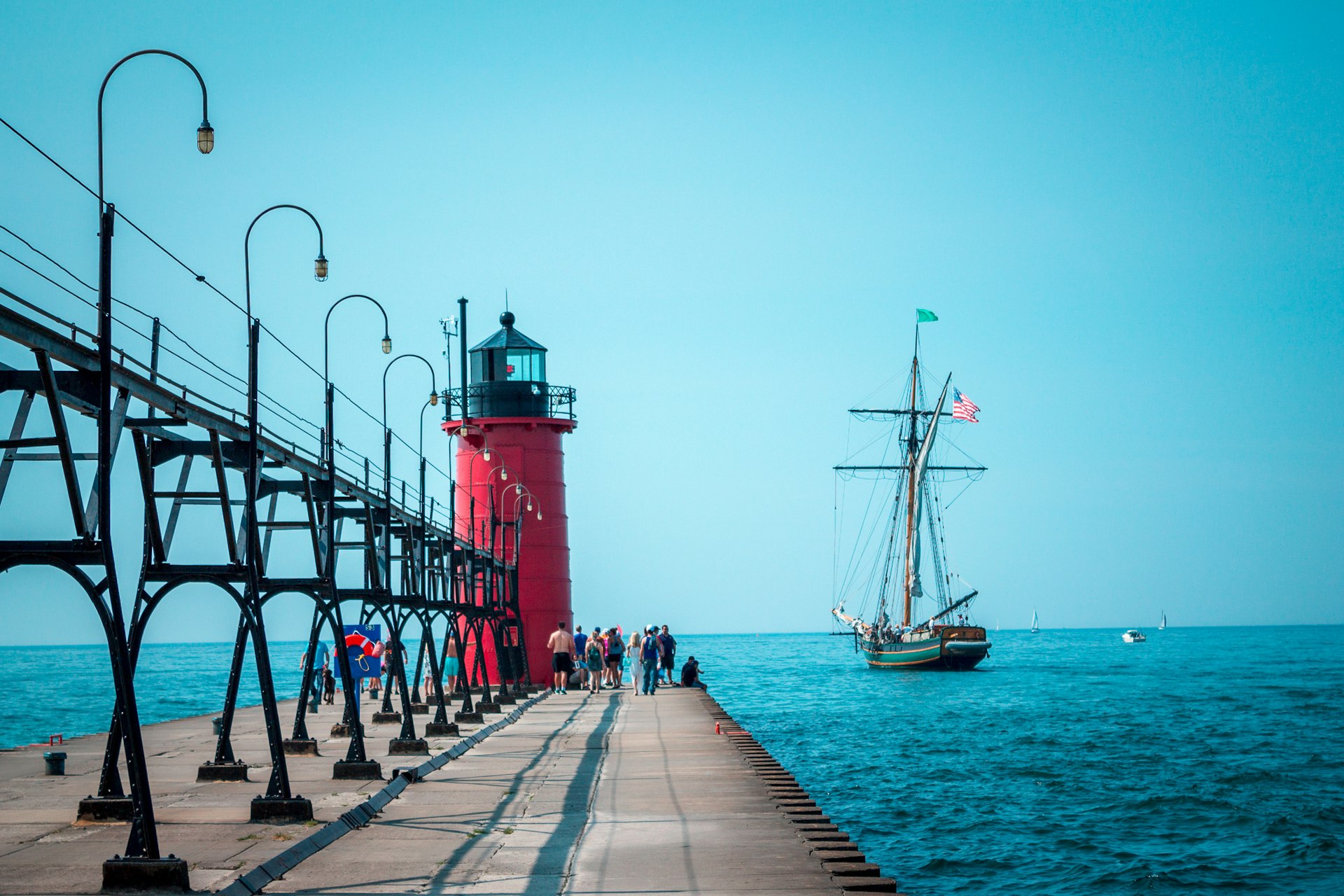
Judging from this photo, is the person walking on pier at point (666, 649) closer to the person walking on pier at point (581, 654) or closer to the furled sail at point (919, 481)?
the person walking on pier at point (581, 654)

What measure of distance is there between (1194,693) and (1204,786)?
38221mm

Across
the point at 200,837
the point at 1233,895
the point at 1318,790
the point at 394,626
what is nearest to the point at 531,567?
the point at 394,626

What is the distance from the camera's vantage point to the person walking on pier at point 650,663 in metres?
37.5

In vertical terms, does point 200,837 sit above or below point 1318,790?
above

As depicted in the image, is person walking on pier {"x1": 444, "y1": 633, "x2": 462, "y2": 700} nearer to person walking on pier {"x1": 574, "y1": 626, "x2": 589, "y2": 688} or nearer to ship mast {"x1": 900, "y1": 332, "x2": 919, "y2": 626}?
person walking on pier {"x1": 574, "y1": 626, "x2": 589, "y2": 688}

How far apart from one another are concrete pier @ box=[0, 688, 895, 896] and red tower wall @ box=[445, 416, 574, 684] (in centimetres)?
1994

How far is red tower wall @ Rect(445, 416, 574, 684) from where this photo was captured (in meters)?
41.5

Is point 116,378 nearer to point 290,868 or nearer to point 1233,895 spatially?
point 290,868

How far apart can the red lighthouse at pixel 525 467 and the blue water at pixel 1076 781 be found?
7.94m

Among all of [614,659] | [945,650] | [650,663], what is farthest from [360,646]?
[945,650]

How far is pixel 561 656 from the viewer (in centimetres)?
3794

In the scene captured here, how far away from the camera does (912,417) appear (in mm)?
86250

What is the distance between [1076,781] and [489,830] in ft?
69.1

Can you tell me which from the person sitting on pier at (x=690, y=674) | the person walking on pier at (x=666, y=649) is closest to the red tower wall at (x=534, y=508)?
the person walking on pier at (x=666, y=649)
